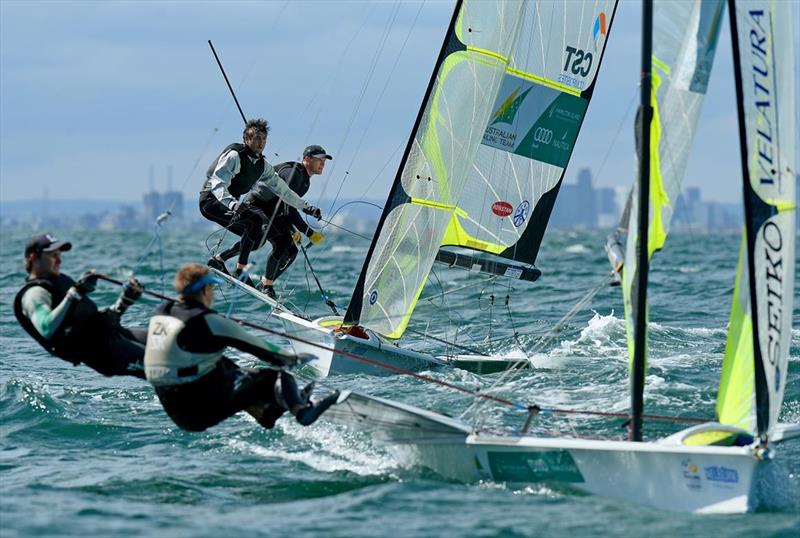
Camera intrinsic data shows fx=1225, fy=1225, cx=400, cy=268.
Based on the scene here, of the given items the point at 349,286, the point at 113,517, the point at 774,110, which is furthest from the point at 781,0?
the point at 349,286

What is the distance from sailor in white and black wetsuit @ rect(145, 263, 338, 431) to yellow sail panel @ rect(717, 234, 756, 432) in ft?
6.86

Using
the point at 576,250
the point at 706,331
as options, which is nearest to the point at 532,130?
the point at 706,331

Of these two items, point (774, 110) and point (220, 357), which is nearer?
point (774, 110)

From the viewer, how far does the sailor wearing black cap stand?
10547mm

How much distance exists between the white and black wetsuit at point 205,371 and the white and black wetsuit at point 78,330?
40cm

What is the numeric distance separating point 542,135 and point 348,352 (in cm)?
285

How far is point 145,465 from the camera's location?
7.16 m

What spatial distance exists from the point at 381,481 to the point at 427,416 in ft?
1.43

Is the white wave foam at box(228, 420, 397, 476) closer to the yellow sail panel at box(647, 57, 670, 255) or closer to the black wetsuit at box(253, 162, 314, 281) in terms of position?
the yellow sail panel at box(647, 57, 670, 255)

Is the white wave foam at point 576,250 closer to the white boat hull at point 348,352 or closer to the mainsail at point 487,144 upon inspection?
the mainsail at point 487,144

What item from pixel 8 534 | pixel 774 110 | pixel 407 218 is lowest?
pixel 8 534

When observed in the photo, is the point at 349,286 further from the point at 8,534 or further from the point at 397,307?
the point at 8,534

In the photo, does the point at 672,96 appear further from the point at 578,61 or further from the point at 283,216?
the point at 283,216

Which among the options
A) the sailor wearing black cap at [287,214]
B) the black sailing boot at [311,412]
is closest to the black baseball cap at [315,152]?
the sailor wearing black cap at [287,214]
